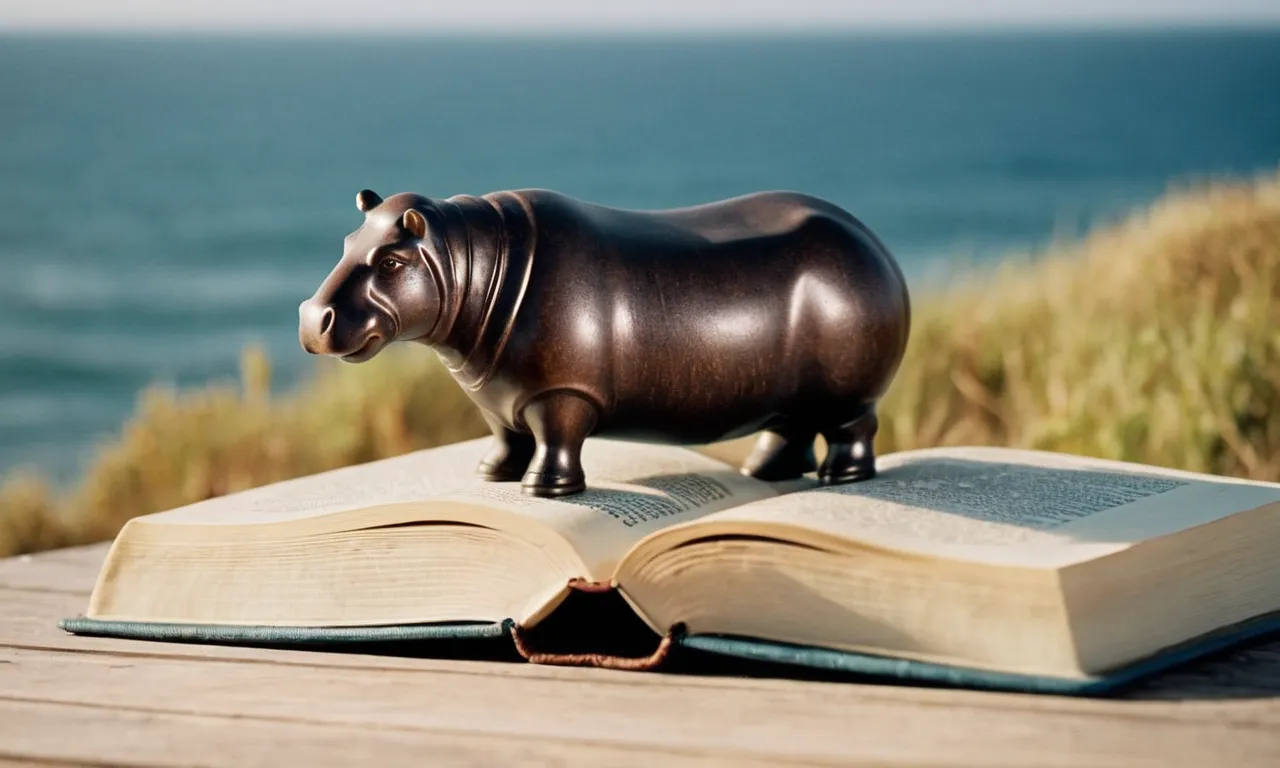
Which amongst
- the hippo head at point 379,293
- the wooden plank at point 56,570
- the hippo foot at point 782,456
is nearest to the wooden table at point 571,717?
the hippo head at point 379,293

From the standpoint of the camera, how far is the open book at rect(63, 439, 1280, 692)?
5.10 ft

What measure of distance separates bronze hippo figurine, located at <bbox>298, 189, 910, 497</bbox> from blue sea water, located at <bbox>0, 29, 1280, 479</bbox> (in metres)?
8.76

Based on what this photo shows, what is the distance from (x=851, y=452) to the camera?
2.11 meters

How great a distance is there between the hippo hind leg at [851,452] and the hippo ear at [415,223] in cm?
61

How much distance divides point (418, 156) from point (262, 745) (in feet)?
86.5

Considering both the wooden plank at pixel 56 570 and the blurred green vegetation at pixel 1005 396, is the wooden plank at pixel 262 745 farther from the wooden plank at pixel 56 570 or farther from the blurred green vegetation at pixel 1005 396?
the blurred green vegetation at pixel 1005 396

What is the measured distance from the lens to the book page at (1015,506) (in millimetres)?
1616

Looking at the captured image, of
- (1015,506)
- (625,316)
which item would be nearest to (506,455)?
(625,316)

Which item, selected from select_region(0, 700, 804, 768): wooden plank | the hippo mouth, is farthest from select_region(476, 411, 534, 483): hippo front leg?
select_region(0, 700, 804, 768): wooden plank

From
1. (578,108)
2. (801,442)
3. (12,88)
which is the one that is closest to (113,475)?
(801,442)

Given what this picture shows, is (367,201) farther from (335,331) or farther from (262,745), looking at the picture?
(262,745)

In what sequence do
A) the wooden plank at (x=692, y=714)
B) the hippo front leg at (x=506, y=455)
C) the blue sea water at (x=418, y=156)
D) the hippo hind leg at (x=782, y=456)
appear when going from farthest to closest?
the blue sea water at (x=418, y=156) < the hippo hind leg at (x=782, y=456) < the hippo front leg at (x=506, y=455) < the wooden plank at (x=692, y=714)

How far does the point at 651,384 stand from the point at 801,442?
31cm

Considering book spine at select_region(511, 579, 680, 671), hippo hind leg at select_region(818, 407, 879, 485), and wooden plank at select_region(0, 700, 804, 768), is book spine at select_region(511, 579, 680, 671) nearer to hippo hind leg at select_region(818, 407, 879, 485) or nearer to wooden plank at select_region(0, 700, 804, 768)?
wooden plank at select_region(0, 700, 804, 768)
